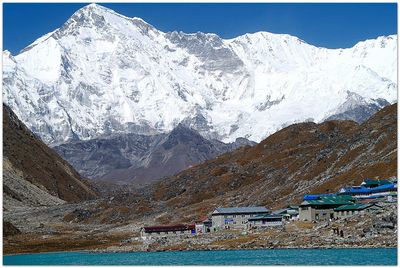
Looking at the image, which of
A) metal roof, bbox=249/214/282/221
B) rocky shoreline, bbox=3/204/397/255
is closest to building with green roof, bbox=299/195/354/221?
rocky shoreline, bbox=3/204/397/255

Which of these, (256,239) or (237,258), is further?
(256,239)

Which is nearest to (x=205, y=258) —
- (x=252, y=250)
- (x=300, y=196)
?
(x=252, y=250)

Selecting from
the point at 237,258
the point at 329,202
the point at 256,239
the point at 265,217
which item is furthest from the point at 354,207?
the point at 237,258

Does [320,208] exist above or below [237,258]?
above

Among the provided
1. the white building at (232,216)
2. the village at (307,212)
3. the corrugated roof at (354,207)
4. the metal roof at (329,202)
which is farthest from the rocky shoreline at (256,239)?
the white building at (232,216)

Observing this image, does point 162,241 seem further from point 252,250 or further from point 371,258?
point 371,258

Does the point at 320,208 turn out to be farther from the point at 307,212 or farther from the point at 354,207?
the point at 354,207

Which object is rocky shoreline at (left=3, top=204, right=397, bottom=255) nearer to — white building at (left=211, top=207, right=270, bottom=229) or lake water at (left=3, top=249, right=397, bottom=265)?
lake water at (left=3, top=249, right=397, bottom=265)
